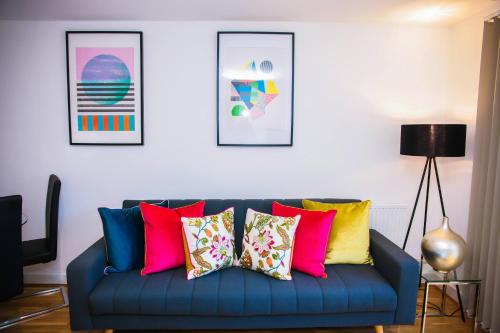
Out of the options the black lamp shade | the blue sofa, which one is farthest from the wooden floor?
the black lamp shade

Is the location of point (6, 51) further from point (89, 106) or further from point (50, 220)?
point (50, 220)

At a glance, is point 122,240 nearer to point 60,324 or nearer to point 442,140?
point 60,324

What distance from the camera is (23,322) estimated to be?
93.2 inches

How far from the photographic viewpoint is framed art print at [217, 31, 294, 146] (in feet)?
9.27

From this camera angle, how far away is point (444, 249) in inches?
79.8

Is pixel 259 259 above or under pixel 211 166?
under

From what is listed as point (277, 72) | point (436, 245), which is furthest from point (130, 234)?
point (436, 245)

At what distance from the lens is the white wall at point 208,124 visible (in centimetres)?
284

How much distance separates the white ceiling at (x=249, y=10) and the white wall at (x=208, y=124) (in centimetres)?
11

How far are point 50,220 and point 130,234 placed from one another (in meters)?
0.85

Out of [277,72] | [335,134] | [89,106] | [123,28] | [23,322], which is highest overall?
[123,28]

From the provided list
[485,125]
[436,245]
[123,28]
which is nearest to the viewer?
[436,245]

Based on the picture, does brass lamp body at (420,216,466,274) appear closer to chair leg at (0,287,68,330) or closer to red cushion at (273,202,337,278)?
red cushion at (273,202,337,278)

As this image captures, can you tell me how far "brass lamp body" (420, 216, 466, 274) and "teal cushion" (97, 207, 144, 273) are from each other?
1.98m
